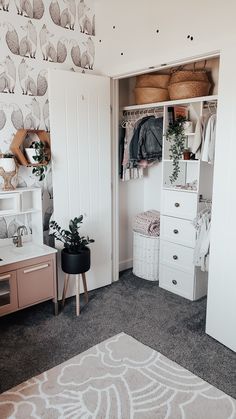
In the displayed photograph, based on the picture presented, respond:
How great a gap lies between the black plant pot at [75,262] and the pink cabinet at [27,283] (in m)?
0.10

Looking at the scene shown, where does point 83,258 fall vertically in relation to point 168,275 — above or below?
above

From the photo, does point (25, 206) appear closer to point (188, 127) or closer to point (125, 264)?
point (125, 264)

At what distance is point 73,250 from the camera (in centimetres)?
298

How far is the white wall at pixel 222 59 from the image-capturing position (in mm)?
2273

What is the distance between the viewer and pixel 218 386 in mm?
2074

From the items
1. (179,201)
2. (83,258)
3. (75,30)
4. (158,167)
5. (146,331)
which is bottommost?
(146,331)

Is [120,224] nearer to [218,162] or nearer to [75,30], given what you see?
[218,162]

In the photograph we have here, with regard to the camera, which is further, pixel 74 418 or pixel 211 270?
pixel 211 270

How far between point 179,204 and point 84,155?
1.06 meters

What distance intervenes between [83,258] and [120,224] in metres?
1.20

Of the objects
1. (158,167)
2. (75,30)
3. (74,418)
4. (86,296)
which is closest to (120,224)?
(158,167)

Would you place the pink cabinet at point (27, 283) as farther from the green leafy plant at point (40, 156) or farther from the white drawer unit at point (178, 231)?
the white drawer unit at point (178, 231)

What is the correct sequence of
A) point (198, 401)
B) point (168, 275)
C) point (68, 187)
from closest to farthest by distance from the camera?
point (198, 401) → point (68, 187) → point (168, 275)

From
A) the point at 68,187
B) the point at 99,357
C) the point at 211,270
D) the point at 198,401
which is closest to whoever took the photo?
the point at 198,401
